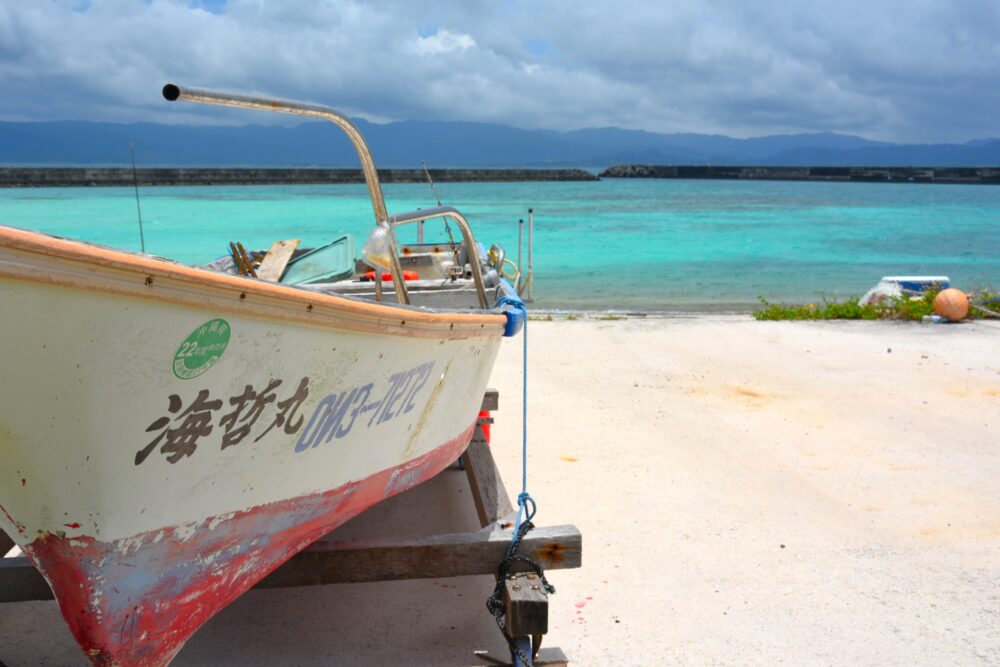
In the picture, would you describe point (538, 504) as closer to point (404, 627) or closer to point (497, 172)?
point (404, 627)

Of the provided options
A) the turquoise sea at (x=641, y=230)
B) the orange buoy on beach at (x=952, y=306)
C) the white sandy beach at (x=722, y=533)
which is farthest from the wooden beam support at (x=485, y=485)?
the turquoise sea at (x=641, y=230)

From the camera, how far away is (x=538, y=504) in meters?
4.67

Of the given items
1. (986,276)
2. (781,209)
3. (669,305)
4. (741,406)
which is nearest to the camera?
(741,406)

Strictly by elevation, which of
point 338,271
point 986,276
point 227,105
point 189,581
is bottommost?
point 986,276

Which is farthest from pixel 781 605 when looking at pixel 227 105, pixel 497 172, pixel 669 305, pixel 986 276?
pixel 497 172

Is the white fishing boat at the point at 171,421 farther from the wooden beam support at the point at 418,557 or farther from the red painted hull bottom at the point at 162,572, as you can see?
the wooden beam support at the point at 418,557

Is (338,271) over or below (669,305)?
over

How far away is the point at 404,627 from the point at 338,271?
114 inches

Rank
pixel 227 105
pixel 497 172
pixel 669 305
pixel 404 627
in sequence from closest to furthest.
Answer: pixel 227 105
pixel 404 627
pixel 669 305
pixel 497 172

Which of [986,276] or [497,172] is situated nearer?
[986,276]

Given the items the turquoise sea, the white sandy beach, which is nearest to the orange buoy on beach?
the white sandy beach

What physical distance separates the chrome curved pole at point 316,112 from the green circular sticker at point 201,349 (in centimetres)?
90

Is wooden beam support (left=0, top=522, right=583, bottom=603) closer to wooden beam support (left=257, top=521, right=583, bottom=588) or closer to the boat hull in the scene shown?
wooden beam support (left=257, top=521, right=583, bottom=588)

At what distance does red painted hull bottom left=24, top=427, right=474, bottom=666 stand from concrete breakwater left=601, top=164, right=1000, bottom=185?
94988 millimetres
